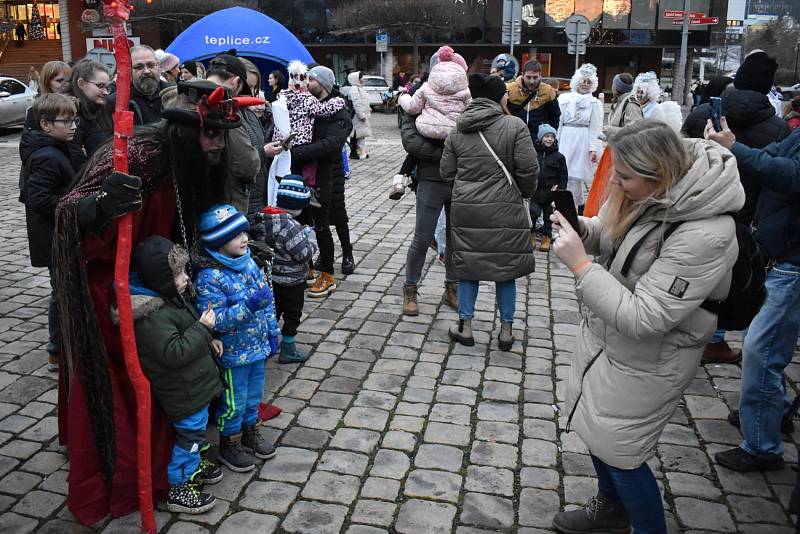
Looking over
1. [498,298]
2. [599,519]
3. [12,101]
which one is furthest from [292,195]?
[12,101]

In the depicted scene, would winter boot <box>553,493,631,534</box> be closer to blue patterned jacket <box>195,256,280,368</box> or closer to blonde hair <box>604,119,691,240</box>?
blonde hair <box>604,119,691,240</box>

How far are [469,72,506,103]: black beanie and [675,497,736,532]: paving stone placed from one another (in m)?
2.87

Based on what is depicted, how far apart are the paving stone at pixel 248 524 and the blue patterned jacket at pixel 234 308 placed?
71 centimetres

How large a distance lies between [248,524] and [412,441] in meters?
1.09

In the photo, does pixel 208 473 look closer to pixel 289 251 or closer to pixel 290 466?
pixel 290 466

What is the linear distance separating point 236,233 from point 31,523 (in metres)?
1.60


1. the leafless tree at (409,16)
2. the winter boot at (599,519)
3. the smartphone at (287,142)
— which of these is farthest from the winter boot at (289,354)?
the leafless tree at (409,16)

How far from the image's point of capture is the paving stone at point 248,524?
10.7ft

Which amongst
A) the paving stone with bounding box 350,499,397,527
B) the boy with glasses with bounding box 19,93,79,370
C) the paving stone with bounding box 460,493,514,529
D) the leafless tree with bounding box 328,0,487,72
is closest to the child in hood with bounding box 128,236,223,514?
the paving stone with bounding box 350,499,397,527

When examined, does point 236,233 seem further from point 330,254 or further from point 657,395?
point 330,254

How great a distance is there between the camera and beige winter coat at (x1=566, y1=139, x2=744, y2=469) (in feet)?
8.16

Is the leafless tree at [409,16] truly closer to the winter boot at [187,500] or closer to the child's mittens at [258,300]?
the child's mittens at [258,300]

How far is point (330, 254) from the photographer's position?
21.4ft

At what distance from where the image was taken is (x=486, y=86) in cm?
503
